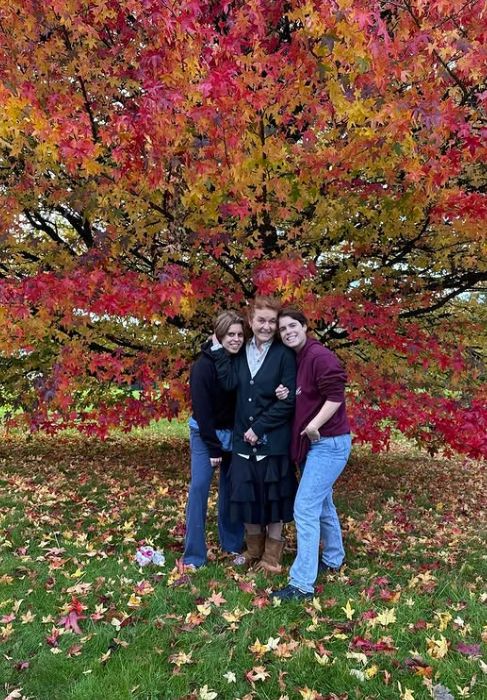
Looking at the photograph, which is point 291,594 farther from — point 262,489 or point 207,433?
point 207,433

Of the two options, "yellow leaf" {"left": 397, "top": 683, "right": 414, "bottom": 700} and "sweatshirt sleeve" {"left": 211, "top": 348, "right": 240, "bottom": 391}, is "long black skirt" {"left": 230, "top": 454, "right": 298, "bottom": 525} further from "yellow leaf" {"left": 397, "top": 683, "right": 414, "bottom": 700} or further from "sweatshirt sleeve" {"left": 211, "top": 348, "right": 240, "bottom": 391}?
"yellow leaf" {"left": 397, "top": 683, "right": 414, "bottom": 700}

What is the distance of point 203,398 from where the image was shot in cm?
418

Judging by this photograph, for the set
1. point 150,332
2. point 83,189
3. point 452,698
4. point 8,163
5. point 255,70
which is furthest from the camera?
point 150,332

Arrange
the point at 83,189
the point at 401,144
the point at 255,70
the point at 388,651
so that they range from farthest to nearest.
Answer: the point at 83,189 → the point at 255,70 → the point at 401,144 → the point at 388,651

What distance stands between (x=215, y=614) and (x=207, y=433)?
Result: 1187 mm

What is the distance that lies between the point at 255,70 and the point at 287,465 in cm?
296

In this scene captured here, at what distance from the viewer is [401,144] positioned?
407 centimetres

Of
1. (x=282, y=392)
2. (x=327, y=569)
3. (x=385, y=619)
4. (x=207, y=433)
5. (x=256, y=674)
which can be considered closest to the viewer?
(x=256, y=674)

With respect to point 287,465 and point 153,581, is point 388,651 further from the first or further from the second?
point 153,581

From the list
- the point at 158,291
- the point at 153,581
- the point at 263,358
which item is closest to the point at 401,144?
the point at 263,358

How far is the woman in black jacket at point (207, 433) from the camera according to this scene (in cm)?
416

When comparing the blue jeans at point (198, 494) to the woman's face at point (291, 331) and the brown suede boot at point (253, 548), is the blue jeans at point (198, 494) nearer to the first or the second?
the brown suede boot at point (253, 548)

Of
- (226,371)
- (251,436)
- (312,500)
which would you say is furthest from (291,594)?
(226,371)

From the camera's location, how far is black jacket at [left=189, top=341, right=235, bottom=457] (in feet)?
13.7
